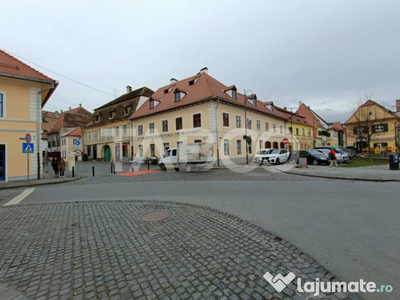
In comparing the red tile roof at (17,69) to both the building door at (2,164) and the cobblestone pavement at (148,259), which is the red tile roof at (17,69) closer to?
the building door at (2,164)

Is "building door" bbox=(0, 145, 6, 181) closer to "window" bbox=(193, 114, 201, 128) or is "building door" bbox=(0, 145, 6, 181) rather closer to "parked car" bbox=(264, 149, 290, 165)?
"window" bbox=(193, 114, 201, 128)

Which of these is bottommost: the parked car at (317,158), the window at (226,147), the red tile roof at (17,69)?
the parked car at (317,158)

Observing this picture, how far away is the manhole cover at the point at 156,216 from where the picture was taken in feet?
17.2

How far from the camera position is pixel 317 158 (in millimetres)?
20797

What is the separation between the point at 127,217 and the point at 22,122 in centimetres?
1483

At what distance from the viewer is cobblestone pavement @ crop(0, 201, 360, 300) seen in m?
2.58

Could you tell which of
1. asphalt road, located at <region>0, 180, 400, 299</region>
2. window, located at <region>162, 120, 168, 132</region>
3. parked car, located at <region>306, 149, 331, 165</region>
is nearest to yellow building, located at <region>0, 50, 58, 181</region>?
asphalt road, located at <region>0, 180, 400, 299</region>

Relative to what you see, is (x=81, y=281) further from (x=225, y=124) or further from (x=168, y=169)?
(x=225, y=124)

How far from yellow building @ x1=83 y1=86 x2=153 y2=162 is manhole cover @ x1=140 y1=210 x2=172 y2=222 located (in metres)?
29.5

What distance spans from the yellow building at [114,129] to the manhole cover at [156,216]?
29.5m

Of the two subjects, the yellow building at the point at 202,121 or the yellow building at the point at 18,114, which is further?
the yellow building at the point at 202,121

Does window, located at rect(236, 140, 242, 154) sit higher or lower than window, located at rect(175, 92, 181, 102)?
lower

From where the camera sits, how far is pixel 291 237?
4.03 meters

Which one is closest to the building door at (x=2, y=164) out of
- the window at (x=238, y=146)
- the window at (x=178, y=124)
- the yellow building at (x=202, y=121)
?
the yellow building at (x=202, y=121)
